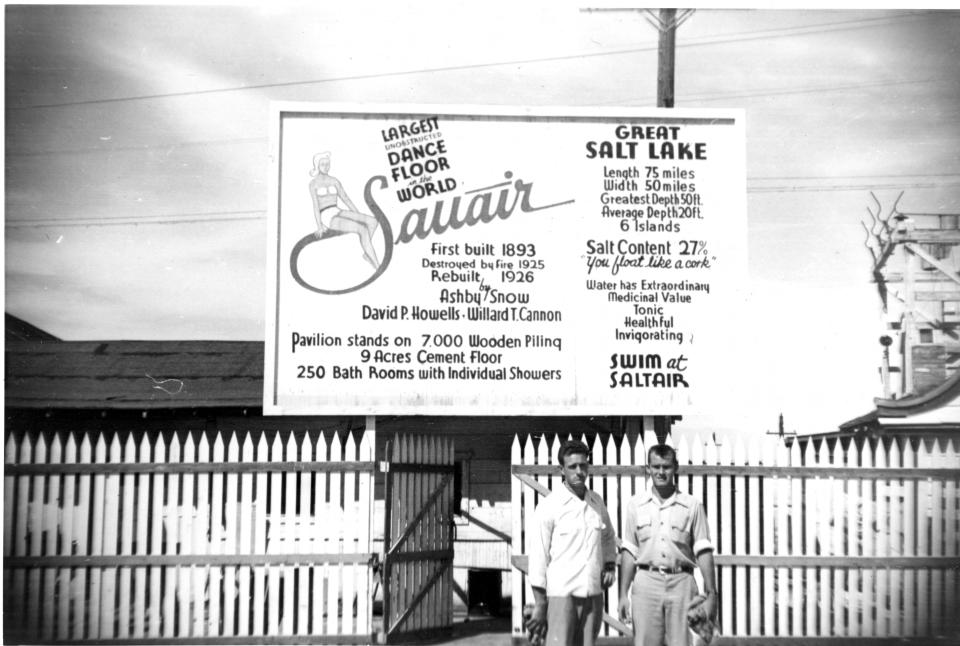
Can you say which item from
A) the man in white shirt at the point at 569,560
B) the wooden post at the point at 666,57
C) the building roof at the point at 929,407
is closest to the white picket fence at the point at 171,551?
the man in white shirt at the point at 569,560

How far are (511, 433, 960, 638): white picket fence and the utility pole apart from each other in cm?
482

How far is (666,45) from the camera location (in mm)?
11938

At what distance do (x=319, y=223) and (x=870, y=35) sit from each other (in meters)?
6.70

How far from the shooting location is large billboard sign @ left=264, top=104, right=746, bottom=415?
8.84m

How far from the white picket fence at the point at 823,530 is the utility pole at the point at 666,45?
4.82m

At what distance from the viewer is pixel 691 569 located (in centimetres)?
642

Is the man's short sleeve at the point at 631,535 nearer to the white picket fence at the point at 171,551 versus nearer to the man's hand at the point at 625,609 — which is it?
the man's hand at the point at 625,609

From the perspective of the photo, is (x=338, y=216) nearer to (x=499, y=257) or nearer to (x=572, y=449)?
(x=499, y=257)

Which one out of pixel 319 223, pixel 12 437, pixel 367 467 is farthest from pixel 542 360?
pixel 12 437

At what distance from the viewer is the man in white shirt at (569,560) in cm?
638

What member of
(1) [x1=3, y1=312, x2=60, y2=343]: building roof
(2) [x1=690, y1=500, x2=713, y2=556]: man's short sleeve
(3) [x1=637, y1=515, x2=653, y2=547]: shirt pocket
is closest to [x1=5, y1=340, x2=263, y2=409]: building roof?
(1) [x1=3, y1=312, x2=60, y2=343]: building roof

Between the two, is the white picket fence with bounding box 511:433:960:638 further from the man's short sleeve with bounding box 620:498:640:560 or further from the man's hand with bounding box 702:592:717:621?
the man's hand with bounding box 702:592:717:621

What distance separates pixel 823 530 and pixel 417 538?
3.79 meters

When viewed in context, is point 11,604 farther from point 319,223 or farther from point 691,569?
point 691,569
